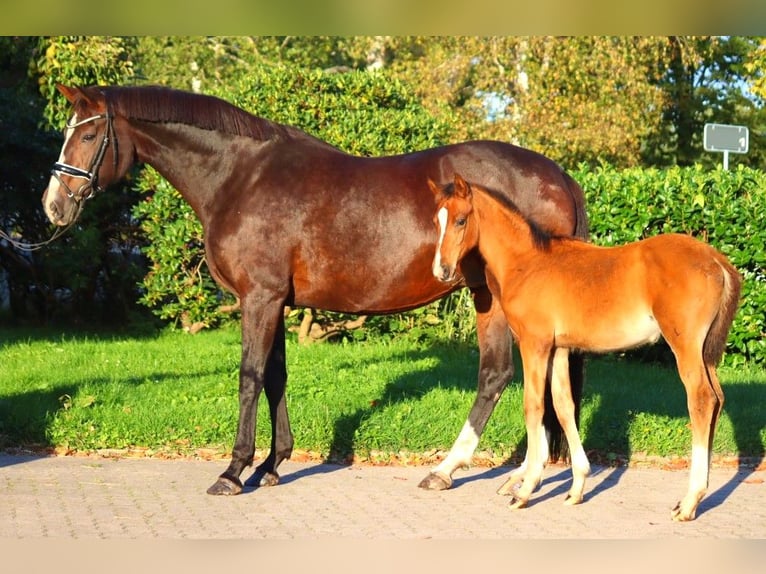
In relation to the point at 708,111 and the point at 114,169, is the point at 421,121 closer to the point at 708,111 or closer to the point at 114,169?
the point at 114,169

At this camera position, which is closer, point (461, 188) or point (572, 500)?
point (461, 188)

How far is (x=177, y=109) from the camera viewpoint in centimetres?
711

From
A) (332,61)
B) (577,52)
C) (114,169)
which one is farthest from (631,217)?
(332,61)

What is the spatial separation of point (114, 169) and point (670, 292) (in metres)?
3.79

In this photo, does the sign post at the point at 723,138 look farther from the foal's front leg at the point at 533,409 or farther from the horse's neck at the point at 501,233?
the foal's front leg at the point at 533,409

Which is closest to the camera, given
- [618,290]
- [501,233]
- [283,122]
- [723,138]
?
[618,290]

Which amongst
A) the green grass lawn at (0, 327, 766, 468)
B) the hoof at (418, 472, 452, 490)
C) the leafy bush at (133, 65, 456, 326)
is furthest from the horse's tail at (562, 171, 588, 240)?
the leafy bush at (133, 65, 456, 326)

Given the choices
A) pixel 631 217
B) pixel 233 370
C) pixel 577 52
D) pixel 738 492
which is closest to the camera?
pixel 738 492

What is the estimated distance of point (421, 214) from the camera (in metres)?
7.11

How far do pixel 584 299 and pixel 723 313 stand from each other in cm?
81

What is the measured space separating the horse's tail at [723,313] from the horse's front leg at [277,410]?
2.88m

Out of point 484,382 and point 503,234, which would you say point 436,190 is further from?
point 484,382

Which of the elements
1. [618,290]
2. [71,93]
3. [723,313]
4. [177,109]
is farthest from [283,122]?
[723,313]

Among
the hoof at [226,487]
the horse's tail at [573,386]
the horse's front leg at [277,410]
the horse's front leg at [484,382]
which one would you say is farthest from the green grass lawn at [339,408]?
the hoof at [226,487]
